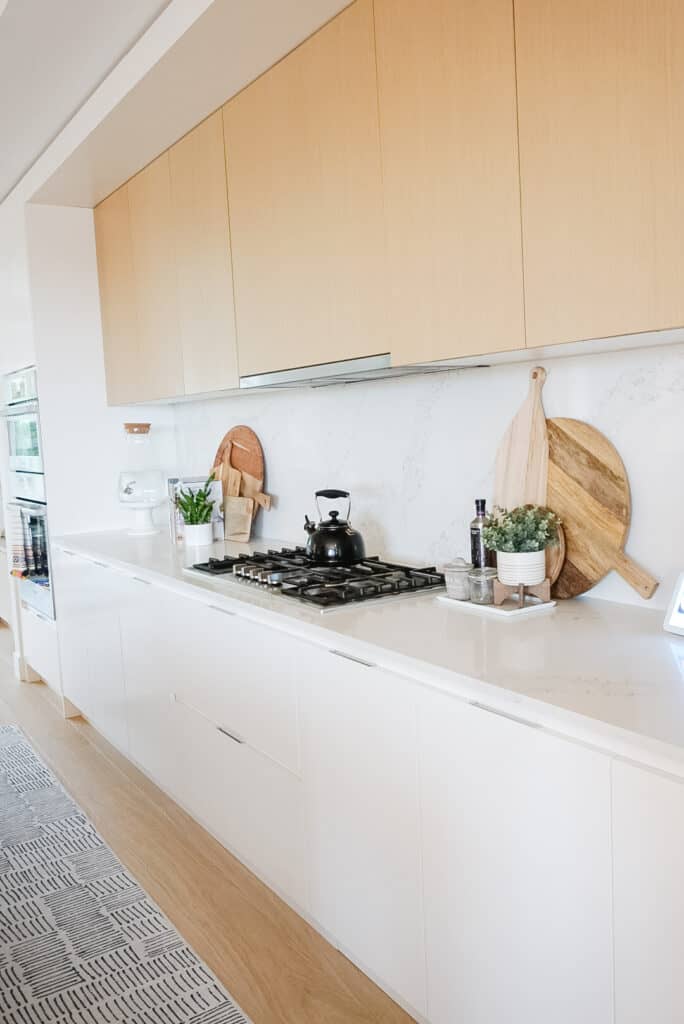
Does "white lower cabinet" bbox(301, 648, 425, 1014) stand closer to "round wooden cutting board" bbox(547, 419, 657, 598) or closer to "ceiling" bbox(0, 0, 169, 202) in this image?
"round wooden cutting board" bbox(547, 419, 657, 598)

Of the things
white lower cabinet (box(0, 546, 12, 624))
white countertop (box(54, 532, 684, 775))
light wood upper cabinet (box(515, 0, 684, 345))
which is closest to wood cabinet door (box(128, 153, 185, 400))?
white countertop (box(54, 532, 684, 775))

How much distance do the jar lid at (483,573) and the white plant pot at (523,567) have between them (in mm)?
44

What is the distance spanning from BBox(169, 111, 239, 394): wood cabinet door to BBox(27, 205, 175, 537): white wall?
923 millimetres

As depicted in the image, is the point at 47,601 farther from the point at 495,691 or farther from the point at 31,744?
the point at 495,691

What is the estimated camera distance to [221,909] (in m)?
2.40

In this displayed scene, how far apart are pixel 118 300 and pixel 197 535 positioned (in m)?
1.25

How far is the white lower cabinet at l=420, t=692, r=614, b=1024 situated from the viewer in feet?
4.40

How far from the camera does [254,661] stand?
2.29 meters

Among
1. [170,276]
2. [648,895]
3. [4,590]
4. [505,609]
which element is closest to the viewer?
[648,895]

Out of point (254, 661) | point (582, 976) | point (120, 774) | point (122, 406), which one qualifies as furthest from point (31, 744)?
point (582, 976)

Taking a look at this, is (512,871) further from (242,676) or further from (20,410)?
(20,410)

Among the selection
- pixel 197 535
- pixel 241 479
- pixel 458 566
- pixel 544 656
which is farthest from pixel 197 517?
pixel 544 656

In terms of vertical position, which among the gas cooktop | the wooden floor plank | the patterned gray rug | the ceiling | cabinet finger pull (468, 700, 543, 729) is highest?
the ceiling

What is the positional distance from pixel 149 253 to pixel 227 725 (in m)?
2.02
